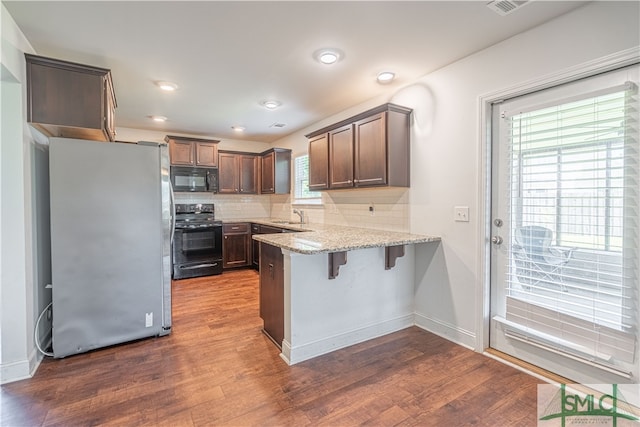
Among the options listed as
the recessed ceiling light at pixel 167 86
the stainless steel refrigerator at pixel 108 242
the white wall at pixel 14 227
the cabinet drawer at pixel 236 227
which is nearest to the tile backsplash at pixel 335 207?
the cabinet drawer at pixel 236 227

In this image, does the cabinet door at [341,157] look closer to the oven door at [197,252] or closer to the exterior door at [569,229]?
the exterior door at [569,229]

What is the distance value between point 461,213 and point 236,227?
385 centimetres

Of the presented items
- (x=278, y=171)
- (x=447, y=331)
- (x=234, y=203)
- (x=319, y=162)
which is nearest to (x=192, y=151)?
(x=234, y=203)

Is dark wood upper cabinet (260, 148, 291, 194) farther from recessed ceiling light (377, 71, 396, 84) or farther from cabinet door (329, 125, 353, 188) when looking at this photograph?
recessed ceiling light (377, 71, 396, 84)

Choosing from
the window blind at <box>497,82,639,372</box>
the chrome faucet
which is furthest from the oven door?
the window blind at <box>497,82,639,372</box>

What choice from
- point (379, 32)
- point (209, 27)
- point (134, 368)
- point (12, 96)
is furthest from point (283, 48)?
point (134, 368)

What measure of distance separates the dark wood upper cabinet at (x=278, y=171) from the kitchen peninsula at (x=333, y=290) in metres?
2.65

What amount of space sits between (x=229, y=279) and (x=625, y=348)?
4.41m

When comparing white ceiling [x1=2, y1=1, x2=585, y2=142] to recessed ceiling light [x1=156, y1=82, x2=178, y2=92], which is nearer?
white ceiling [x1=2, y1=1, x2=585, y2=142]

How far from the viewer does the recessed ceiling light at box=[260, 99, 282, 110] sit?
12.1 feet

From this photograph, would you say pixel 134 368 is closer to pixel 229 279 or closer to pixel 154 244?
pixel 154 244

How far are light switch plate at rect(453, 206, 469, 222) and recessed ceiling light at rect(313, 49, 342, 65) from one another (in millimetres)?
1633

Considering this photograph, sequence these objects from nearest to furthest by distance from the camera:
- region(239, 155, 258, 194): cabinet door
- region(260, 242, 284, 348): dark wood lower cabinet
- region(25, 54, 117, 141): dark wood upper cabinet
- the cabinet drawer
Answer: region(25, 54, 117, 141): dark wood upper cabinet, region(260, 242, 284, 348): dark wood lower cabinet, the cabinet drawer, region(239, 155, 258, 194): cabinet door

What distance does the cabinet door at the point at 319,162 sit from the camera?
376 cm
